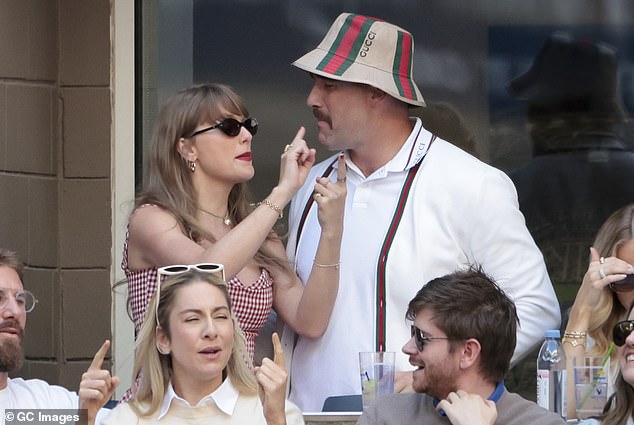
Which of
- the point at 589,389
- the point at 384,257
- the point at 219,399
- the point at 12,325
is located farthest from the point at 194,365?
the point at 589,389

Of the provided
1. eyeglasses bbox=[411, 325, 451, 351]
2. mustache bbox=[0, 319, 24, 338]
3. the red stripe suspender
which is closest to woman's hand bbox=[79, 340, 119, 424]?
mustache bbox=[0, 319, 24, 338]

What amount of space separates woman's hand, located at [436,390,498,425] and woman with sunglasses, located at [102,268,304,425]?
20.1 inches

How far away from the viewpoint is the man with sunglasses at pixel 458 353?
4531 millimetres

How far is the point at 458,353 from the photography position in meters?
4.54

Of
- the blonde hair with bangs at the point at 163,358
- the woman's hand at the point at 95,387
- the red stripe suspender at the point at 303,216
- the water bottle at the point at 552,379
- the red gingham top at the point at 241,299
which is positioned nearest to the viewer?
the woman's hand at the point at 95,387

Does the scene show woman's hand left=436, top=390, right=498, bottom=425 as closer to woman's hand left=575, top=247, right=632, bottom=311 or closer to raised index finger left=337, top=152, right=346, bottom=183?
woman's hand left=575, top=247, right=632, bottom=311

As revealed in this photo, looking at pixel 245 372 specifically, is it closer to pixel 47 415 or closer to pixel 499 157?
pixel 47 415

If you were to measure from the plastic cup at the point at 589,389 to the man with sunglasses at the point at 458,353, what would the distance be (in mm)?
456

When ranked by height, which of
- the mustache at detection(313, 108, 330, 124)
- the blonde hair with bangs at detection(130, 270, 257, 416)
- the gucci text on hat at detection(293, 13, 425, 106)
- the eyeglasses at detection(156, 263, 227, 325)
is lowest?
the blonde hair with bangs at detection(130, 270, 257, 416)

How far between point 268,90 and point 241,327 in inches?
71.2

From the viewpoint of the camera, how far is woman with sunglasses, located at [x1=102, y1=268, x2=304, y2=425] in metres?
4.70

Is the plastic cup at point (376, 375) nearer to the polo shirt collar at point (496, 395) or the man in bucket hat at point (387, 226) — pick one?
the polo shirt collar at point (496, 395)

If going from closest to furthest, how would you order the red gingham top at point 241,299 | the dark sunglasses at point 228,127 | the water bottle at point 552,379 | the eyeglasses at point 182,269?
1. the eyeglasses at point 182,269
2. the water bottle at point 552,379
3. the red gingham top at point 241,299
4. the dark sunglasses at point 228,127

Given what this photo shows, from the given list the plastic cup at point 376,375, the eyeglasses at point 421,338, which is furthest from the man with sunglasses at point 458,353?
the plastic cup at point 376,375
